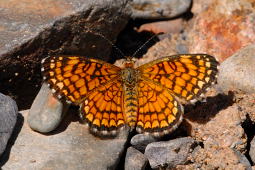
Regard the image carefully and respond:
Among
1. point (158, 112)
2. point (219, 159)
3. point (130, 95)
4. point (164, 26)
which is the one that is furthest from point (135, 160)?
point (164, 26)

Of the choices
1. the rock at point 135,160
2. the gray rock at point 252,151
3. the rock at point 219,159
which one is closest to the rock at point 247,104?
the gray rock at point 252,151

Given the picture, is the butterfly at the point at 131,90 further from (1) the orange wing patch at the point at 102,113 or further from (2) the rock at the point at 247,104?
(2) the rock at the point at 247,104

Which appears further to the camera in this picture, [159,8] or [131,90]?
[159,8]

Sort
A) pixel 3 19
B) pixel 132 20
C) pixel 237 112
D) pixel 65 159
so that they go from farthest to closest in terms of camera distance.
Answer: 1. pixel 132 20
2. pixel 3 19
3. pixel 237 112
4. pixel 65 159

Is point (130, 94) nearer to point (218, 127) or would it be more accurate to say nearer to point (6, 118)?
point (218, 127)

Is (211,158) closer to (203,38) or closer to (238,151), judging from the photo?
(238,151)

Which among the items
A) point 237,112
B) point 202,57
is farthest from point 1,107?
point 237,112
